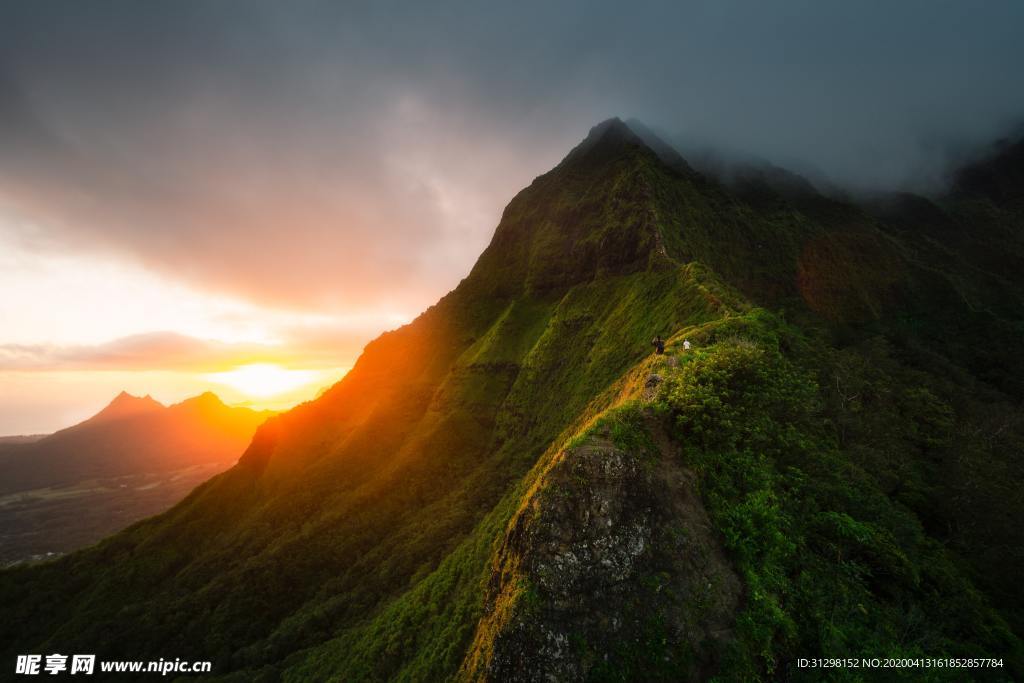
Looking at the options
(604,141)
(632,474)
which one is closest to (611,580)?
(632,474)

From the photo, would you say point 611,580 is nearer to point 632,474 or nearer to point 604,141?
point 632,474

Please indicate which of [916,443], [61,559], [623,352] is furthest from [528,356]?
[61,559]

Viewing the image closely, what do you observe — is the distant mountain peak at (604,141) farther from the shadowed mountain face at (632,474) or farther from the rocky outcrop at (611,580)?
the rocky outcrop at (611,580)

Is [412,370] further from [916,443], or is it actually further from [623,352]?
[916,443]

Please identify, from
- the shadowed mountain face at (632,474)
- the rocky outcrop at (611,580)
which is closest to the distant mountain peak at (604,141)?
the shadowed mountain face at (632,474)

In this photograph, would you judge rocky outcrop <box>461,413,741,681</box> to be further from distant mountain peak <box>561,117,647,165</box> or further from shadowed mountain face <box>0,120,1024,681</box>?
distant mountain peak <box>561,117,647,165</box>

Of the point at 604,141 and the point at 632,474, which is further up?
the point at 604,141
